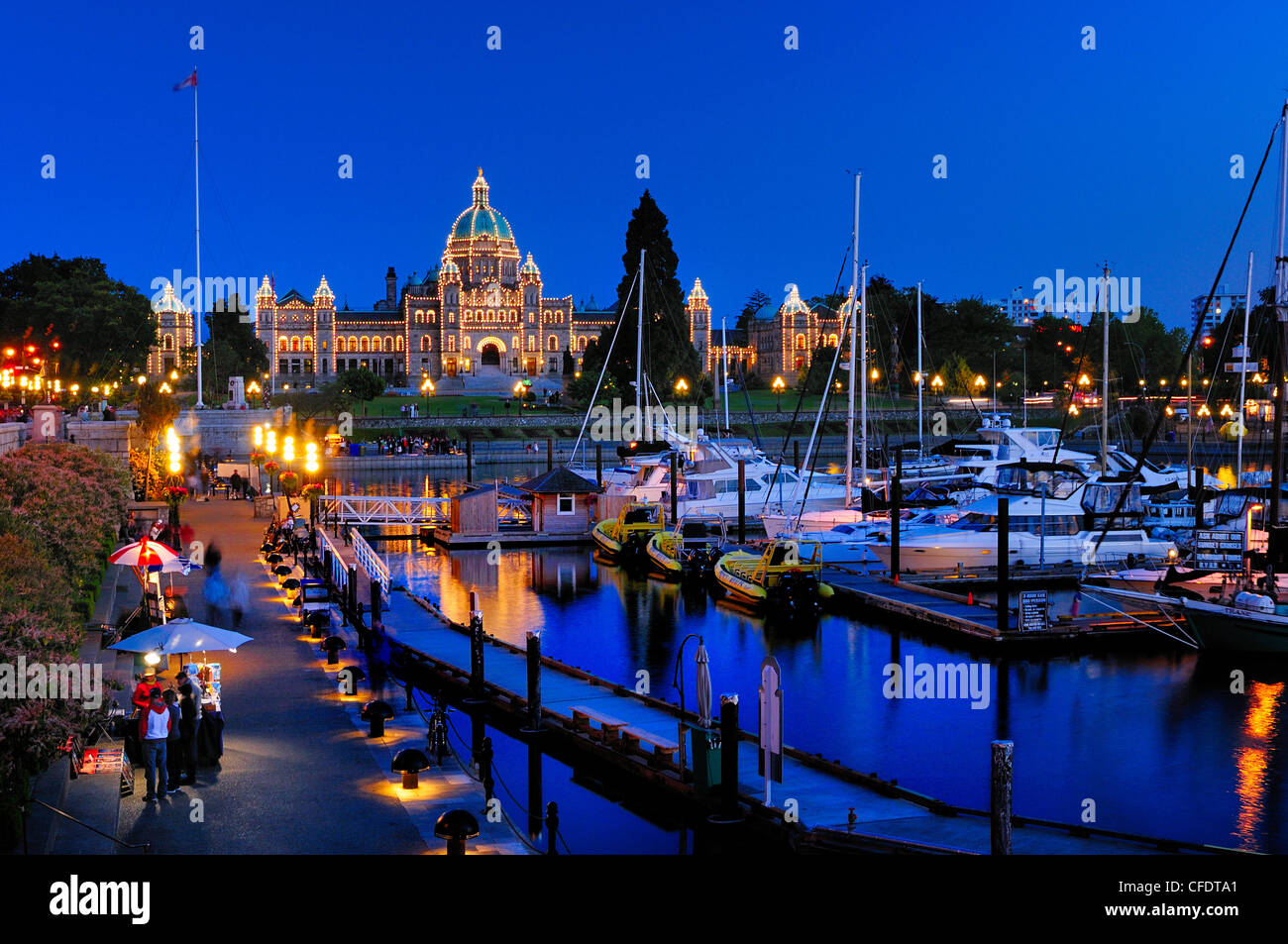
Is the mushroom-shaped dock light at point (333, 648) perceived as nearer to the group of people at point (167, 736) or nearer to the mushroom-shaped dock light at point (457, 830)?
the group of people at point (167, 736)

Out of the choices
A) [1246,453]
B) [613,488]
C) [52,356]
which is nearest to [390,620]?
[613,488]

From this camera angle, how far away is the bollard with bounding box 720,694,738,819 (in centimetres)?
1500

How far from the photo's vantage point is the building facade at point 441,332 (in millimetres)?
168750

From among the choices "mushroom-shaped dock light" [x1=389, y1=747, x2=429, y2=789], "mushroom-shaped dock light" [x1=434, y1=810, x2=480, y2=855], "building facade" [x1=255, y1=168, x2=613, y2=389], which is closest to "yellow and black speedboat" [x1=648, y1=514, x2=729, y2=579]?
"mushroom-shaped dock light" [x1=389, y1=747, x2=429, y2=789]

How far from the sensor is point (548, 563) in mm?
45406

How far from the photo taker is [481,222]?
179m

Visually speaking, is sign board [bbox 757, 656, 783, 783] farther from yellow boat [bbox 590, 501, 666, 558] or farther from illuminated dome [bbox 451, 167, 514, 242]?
illuminated dome [bbox 451, 167, 514, 242]

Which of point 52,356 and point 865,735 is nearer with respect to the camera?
point 865,735

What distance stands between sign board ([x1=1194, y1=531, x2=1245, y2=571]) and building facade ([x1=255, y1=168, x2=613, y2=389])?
134 metres

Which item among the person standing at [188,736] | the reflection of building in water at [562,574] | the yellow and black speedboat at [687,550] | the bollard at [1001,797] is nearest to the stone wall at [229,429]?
the reflection of building in water at [562,574]
